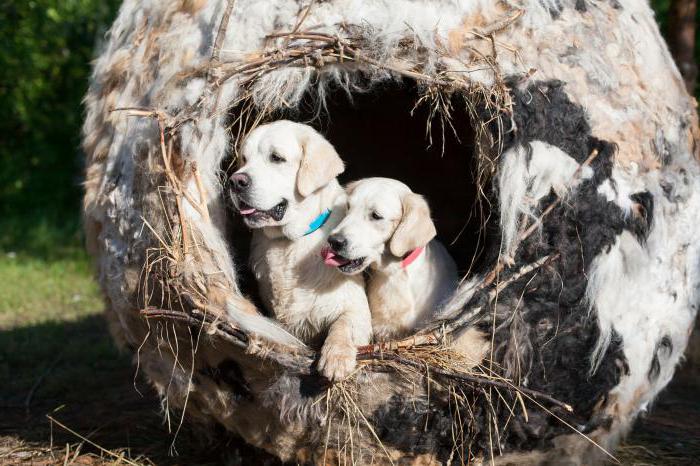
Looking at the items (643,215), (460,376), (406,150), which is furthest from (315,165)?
(406,150)

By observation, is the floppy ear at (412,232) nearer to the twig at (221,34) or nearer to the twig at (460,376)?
the twig at (460,376)

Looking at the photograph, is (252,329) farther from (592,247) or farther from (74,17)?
(74,17)

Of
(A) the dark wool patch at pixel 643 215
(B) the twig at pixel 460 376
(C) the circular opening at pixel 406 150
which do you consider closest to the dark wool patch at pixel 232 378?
(B) the twig at pixel 460 376

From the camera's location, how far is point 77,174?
1523cm

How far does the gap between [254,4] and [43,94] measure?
37.5 feet

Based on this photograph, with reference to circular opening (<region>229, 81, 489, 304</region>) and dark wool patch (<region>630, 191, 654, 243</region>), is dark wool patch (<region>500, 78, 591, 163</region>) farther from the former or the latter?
circular opening (<region>229, 81, 489, 304</region>)

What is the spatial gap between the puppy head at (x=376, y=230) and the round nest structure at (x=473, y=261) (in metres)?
0.35

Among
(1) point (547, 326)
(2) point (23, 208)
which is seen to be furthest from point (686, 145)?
(2) point (23, 208)

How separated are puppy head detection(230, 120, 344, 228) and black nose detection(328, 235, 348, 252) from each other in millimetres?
350

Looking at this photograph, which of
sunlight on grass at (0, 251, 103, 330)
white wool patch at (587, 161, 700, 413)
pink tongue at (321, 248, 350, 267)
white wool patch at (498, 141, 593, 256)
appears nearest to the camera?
white wool patch at (498, 141, 593, 256)

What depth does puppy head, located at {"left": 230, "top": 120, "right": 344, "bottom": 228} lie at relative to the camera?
4605 mm

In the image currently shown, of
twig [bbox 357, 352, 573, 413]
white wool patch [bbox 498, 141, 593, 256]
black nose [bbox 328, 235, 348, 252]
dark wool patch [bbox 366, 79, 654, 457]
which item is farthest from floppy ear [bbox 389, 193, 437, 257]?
twig [bbox 357, 352, 573, 413]

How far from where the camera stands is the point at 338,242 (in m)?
4.45

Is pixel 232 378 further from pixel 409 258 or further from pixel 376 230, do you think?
pixel 409 258
